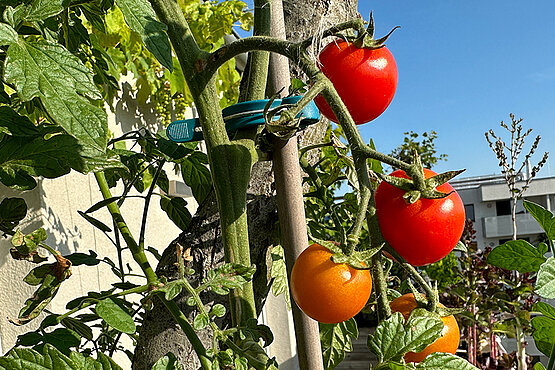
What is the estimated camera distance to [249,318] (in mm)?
565

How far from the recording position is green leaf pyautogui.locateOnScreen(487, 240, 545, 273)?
0.70 m

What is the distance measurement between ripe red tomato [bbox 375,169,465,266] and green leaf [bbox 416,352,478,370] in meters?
0.08

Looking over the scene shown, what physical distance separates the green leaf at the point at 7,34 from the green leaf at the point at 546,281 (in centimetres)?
52

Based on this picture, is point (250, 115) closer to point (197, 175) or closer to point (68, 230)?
point (197, 175)

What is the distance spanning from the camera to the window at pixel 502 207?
61.4ft

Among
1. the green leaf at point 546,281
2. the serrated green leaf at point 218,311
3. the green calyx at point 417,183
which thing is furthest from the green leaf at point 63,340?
the green leaf at point 546,281

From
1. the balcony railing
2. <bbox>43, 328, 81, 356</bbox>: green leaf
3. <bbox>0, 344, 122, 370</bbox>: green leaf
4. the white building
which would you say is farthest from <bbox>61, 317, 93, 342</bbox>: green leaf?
the balcony railing

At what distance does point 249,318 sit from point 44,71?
0.30 meters

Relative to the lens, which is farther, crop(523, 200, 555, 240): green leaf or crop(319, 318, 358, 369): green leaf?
crop(319, 318, 358, 369): green leaf

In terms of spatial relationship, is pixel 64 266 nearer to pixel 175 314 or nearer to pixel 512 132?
pixel 175 314

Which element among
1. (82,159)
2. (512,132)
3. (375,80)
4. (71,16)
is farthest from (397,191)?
(512,132)

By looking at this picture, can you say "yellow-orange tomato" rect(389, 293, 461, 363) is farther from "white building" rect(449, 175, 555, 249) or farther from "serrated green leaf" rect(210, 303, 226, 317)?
"white building" rect(449, 175, 555, 249)

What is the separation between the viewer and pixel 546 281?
58cm

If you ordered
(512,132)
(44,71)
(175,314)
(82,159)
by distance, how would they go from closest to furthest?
(44,71) < (82,159) < (175,314) < (512,132)
